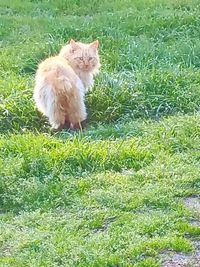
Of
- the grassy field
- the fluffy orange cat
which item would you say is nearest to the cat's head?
the grassy field

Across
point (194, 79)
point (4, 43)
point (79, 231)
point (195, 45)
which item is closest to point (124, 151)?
point (79, 231)

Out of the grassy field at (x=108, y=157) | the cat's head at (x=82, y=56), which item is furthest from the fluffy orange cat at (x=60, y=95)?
the cat's head at (x=82, y=56)

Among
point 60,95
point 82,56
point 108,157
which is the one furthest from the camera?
point 82,56

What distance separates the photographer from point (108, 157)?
6.16 meters

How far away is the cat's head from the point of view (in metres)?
7.84

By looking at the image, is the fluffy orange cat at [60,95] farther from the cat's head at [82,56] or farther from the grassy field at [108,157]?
the cat's head at [82,56]

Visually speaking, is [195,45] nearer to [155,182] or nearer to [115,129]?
[115,129]

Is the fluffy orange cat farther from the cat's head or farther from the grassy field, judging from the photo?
the cat's head

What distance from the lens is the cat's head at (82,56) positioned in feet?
25.7

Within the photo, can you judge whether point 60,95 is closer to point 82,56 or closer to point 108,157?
point 82,56

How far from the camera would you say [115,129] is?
6977 millimetres

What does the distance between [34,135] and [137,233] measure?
2125 mm

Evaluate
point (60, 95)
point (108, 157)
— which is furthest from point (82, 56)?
point (108, 157)

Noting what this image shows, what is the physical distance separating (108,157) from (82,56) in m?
1.98
